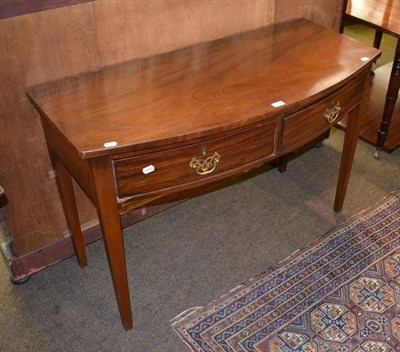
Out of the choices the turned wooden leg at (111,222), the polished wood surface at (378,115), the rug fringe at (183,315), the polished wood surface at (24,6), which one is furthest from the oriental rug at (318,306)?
the polished wood surface at (24,6)

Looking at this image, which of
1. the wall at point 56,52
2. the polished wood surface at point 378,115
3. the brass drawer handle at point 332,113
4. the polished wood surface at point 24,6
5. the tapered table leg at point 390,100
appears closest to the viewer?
the polished wood surface at point 24,6

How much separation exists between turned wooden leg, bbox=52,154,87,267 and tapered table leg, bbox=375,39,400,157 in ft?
5.09

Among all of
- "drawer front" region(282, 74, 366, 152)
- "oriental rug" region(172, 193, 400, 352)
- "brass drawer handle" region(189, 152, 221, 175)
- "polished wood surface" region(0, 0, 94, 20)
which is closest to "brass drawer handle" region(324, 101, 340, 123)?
"drawer front" region(282, 74, 366, 152)

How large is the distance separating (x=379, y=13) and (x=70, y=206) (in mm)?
1768

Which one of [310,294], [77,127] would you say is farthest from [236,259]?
[77,127]

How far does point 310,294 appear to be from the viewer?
1.94m

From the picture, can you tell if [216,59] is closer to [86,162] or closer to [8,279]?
[86,162]

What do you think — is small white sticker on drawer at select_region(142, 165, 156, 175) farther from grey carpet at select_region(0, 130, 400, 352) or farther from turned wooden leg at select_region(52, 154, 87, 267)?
grey carpet at select_region(0, 130, 400, 352)

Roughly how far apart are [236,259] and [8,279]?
91 cm

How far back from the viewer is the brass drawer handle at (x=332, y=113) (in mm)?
1737

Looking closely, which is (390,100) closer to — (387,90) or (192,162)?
(387,90)

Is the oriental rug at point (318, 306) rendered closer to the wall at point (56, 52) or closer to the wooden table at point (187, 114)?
the wooden table at point (187, 114)

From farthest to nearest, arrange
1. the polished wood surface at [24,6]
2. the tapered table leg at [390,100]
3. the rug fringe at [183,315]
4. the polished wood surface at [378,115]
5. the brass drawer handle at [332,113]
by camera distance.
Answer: the polished wood surface at [378,115]
the tapered table leg at [390,100]
the rug fringe at [183,315]
the brass drawer handle at [332,113]
the polished wood surface at [24,6]

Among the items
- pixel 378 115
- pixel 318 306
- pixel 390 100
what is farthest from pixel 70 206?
pixel 378 115
